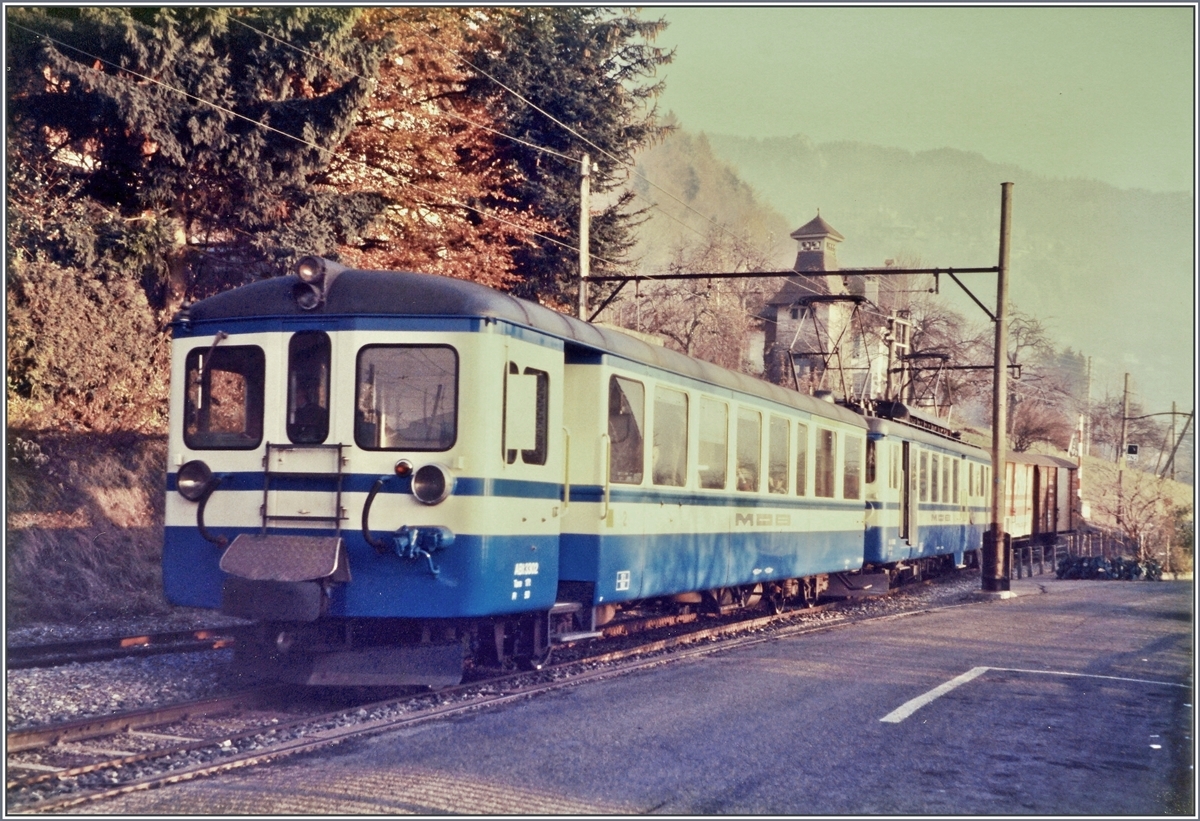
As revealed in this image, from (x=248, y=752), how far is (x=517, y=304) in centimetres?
369

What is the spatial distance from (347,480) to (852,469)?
11001 mm

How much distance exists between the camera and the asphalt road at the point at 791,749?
6227 mm

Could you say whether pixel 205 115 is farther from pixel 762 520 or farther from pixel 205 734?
pixel 205 734

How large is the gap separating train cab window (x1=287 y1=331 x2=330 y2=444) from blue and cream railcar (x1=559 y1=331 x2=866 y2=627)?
2.18 meters

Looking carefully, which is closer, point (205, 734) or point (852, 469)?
point (205, 734)

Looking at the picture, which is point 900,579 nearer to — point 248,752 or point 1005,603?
point 1005,603

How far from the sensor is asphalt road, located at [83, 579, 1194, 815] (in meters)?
6.23

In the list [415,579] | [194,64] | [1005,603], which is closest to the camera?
[415,579]

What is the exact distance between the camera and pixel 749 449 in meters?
13.8

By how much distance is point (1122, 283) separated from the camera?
2041 cm

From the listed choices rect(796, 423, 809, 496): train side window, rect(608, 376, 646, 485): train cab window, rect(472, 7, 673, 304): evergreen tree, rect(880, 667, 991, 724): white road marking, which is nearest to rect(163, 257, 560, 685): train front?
rect(608, 376, 646, 485): train cab window

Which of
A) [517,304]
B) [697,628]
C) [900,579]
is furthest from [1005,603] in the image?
[517,304]

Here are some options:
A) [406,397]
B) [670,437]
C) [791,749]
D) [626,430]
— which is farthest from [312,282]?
[791,749]

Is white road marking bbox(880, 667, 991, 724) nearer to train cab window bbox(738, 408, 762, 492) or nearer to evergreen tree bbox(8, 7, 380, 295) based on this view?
train cab window bbox(738, 408, 762, 492)
